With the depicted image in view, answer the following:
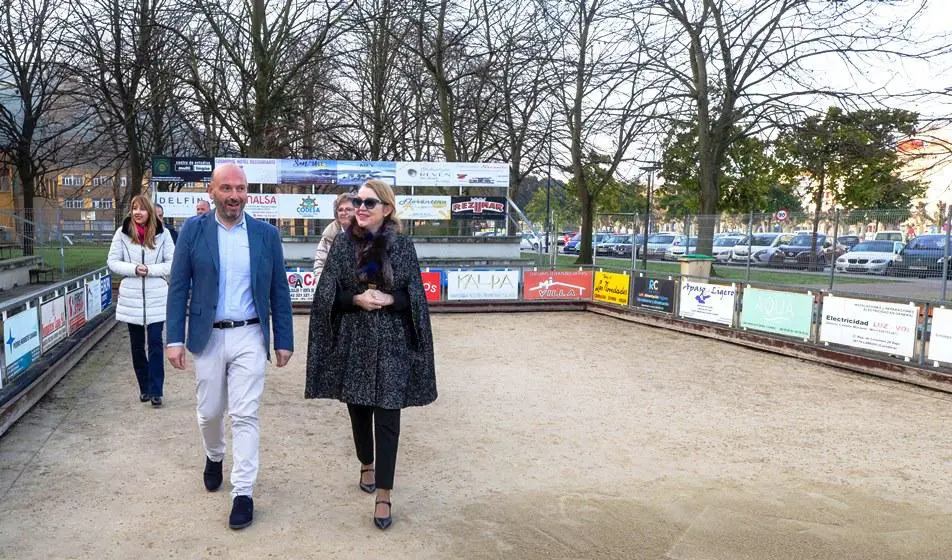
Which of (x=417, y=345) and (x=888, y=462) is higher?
(x=417, y=345)

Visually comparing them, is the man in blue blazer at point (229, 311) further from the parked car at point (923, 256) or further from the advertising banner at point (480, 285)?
the parked car at point (923, 256)

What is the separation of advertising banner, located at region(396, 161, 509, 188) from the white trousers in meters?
16.0

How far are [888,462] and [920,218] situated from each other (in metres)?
7.98

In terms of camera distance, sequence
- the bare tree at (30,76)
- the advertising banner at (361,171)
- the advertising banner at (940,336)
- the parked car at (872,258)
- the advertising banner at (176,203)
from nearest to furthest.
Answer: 1. the advertising banner at (940,336)
2. the parked car at (872,258)
3. the advertising banner at (176,203)
4. the advertising banner at (361,171)
5. the bare tree at (30,76)

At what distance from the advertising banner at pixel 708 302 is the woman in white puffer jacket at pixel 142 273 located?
8.26 metres

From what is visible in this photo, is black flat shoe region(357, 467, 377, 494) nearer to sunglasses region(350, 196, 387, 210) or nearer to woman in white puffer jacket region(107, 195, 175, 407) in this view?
sunglasses region(350, 196, 387, 210)

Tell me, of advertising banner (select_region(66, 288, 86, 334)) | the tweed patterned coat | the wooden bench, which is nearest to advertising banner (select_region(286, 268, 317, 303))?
advertising banner (select_region(66, 288, 86, 334))

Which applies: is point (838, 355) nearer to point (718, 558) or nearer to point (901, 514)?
point (901, 514)

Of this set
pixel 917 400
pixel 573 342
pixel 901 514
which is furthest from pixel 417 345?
pixel 573 342

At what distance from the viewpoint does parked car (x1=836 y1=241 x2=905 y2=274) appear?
12.2 m

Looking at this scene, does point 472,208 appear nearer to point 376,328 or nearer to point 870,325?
point 870,325

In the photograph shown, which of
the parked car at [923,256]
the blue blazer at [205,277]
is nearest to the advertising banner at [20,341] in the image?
the blue blazer at [205,277]

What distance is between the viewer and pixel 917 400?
748 centimetres

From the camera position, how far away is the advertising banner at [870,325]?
8.34 metres
